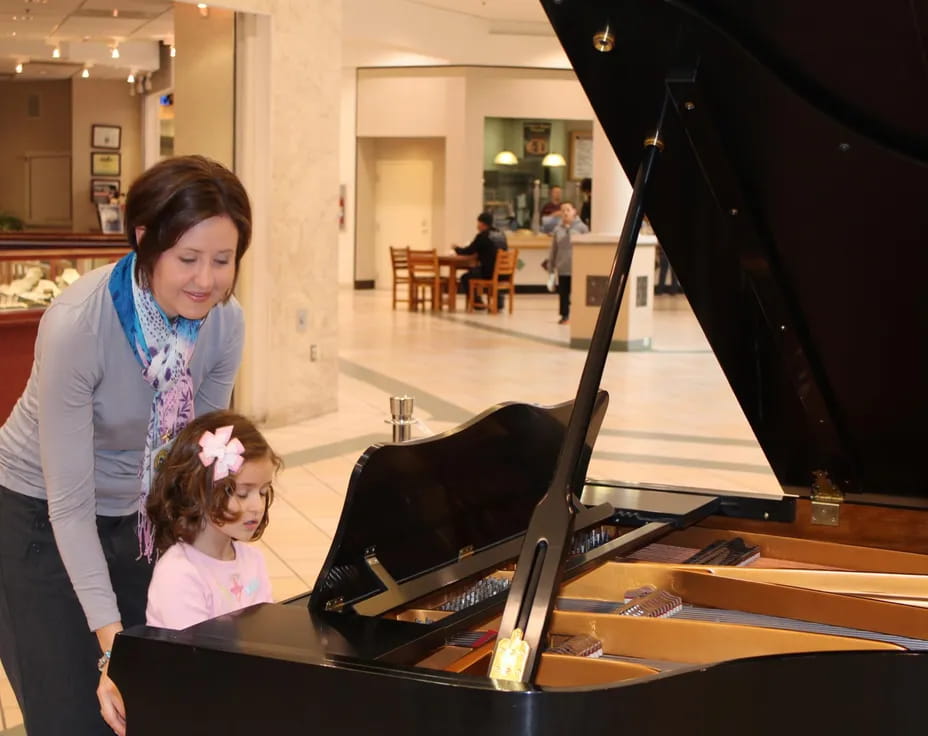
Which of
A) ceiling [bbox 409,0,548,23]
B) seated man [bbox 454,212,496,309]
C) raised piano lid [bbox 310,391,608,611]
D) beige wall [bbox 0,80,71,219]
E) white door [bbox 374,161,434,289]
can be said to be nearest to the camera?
raised piano lid [bbox 310,391,608,611]

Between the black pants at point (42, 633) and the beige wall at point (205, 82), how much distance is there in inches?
231

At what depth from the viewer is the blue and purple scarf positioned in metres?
2.22

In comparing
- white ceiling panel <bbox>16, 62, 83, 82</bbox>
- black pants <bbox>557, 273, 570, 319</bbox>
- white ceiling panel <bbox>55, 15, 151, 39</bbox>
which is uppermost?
white ceiling panel <bbox>55, 15, 151, 39</bbox>

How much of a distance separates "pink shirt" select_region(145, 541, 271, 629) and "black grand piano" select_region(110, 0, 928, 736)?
255mm

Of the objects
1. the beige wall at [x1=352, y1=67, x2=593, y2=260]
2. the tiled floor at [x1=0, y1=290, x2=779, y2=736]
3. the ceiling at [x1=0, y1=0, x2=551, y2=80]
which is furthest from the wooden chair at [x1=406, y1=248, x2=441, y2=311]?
the ceiling at [x1=0, y1=0, x2=551, y2=80]

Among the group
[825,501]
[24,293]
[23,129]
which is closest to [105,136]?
[23,129]

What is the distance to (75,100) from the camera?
10828 millimetres

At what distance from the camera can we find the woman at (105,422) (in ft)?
6.91

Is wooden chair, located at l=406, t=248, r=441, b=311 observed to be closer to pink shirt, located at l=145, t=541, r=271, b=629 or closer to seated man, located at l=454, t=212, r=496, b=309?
seated man, located at l=454, t=212, r=496, b=309

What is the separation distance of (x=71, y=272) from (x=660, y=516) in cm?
464

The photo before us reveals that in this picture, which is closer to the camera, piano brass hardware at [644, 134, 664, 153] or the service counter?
piano brass hardware at [644, 134, 664, 153]

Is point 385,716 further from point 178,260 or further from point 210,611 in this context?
point 178,260

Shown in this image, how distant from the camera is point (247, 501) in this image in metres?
2.29

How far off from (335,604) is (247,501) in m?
0.39
